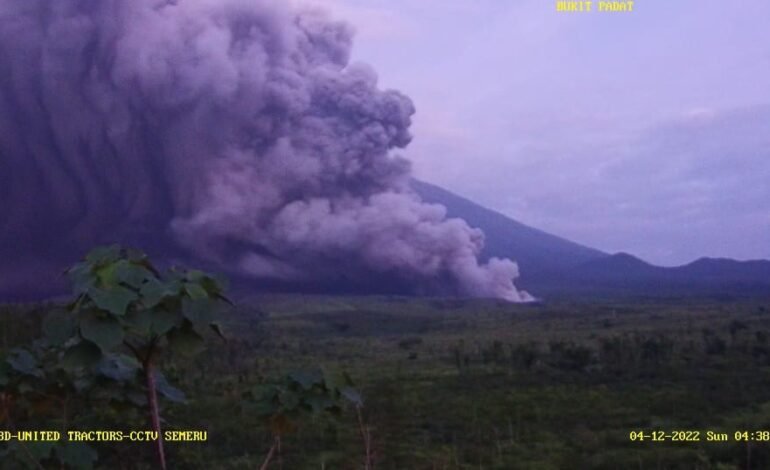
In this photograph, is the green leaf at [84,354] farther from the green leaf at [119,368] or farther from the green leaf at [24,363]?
the green leaf at [24,363]

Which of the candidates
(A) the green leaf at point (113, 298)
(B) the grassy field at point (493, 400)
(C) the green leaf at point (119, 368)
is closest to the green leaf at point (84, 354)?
(A) the green leaf at point (113, 298)

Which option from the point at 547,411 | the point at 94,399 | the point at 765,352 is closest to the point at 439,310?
the point at 765,352

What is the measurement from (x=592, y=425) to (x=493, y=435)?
152cm

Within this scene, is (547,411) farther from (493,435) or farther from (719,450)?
(719,450)

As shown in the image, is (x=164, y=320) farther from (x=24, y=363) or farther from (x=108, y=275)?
(x=24, y=363)

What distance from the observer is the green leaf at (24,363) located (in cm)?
271

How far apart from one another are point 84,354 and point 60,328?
0.25ft

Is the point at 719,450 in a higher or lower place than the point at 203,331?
lower

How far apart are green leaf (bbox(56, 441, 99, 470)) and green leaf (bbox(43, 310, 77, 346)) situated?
62cm

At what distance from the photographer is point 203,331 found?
6.36 feet

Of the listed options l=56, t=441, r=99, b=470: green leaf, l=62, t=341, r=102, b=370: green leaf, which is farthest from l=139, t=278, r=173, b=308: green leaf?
l=56, t=441, r=99, b=470: green leaf

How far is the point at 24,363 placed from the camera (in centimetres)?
273
